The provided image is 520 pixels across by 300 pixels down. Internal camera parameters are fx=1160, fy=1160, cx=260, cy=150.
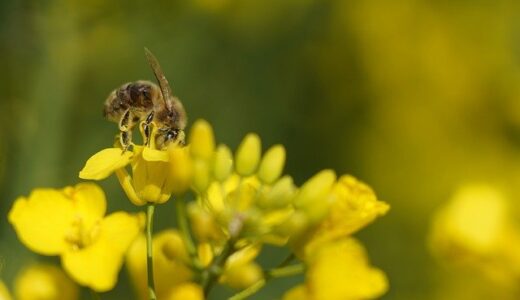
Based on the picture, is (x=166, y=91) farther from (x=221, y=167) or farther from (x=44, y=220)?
(x=44, y=220)

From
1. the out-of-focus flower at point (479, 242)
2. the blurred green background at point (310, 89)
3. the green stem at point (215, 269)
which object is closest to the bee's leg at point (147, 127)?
the green stem at point (215, 269)

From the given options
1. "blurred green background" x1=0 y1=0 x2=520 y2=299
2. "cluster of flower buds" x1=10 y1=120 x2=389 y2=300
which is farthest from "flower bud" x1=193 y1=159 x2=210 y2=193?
"blurred green background" x1=0 y1=0 x2=520 y2=299

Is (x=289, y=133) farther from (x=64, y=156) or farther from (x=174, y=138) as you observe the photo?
(x=174, y=138)

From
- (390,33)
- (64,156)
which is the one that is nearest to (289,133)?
(390,33)

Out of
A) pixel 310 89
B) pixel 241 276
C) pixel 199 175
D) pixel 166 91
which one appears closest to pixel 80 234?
pixel 199 175

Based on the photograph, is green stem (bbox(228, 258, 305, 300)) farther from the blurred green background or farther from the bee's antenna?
the blurred green background

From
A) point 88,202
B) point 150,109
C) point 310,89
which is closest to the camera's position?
point 88,202

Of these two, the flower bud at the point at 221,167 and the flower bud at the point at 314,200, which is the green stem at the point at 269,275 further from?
the flower bud at the point at 221,167
